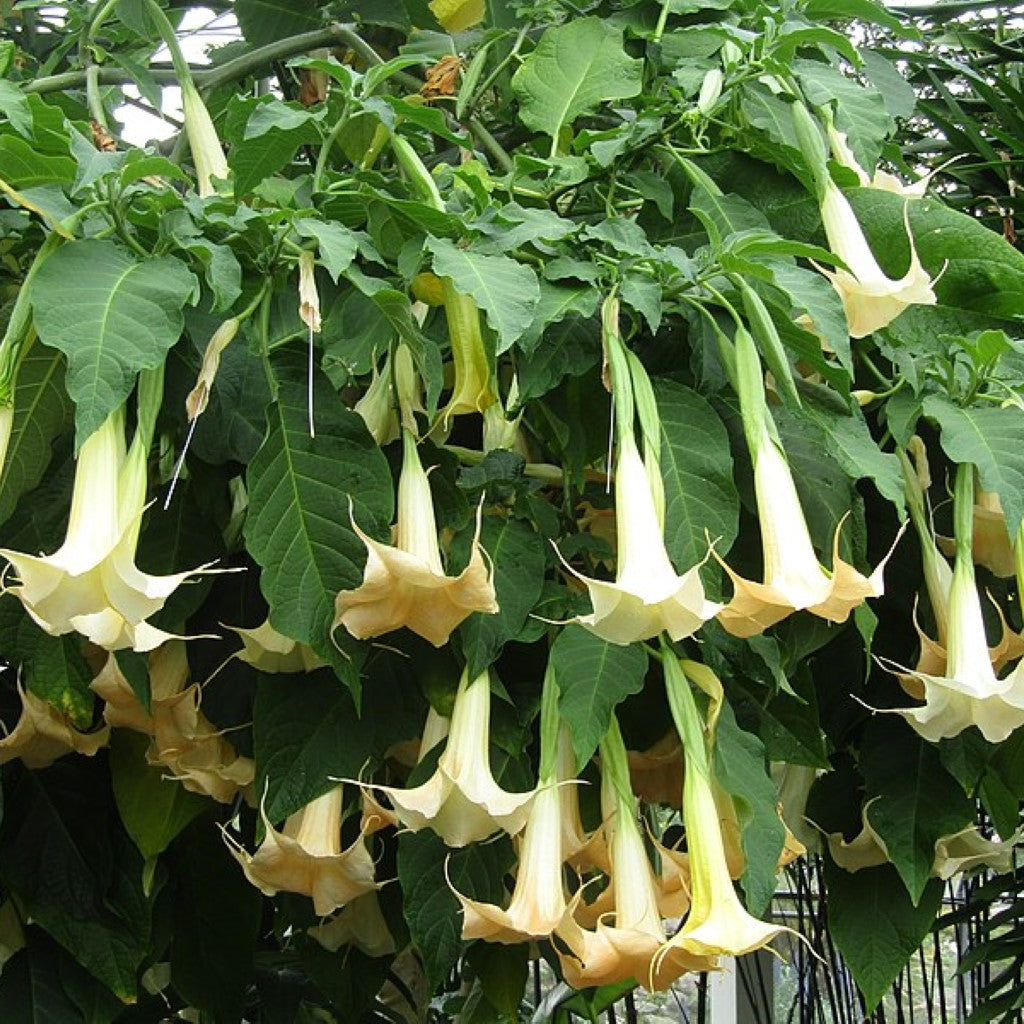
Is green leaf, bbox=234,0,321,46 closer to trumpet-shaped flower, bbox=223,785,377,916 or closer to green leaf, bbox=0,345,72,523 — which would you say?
green leaf, bbox=0,345,72,523

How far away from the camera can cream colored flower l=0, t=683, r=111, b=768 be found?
870 millimetres

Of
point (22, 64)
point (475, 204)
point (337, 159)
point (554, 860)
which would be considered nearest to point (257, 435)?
point (475, 204)

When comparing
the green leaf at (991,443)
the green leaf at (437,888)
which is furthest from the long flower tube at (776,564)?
the green leaf at (437,888)

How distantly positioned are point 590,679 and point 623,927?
13 centimetres

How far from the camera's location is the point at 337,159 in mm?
1116

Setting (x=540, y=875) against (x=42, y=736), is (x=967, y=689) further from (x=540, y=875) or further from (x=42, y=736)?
(x=42, y=736)

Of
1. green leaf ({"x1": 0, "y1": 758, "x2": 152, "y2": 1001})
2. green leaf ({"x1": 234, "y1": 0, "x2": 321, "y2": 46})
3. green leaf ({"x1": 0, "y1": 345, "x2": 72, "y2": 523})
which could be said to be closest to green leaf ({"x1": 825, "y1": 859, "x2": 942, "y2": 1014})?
green leaf ({"x1": 0, "y1": 758, "x2": 152, "y2": 1001})

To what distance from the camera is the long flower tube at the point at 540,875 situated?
712mm

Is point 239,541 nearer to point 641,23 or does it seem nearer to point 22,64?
point 641,23

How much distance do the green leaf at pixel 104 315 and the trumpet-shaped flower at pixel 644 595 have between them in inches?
8.9

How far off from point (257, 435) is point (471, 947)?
440mm

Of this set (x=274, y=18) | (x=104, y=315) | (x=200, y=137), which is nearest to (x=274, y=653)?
(x=104, y=315)

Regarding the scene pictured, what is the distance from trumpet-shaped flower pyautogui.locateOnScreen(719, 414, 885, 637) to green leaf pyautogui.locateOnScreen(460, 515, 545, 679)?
0.43 ft

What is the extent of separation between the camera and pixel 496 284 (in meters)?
0.69
